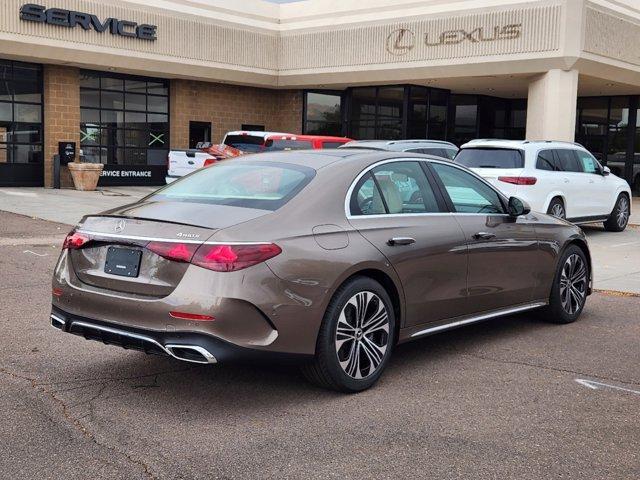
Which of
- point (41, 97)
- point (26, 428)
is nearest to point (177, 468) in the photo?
point (26, 428)

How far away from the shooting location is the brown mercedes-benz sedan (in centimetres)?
437

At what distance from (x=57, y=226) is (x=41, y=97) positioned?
11921 millimetres

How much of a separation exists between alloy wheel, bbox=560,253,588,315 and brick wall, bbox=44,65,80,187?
20.7 metres

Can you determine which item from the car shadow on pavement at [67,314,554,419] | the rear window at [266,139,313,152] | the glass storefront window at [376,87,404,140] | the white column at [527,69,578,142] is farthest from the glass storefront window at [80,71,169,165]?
the car shadow on pavement at [67,314,554,419]

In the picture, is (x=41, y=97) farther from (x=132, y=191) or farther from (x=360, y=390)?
(x=360, y=390)

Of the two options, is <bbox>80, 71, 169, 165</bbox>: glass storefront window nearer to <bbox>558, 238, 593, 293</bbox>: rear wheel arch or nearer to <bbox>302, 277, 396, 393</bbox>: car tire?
<bbox>558, 238, 593, 293</bbox>: rear wheel arch

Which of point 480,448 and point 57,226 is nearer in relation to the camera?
point 480,448

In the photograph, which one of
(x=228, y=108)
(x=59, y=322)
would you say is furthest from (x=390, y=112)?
(x=59, y=322)

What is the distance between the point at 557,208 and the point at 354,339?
10016 mm

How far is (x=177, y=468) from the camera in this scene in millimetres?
3721

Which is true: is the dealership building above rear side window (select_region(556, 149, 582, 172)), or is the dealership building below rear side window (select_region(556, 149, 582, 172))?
above

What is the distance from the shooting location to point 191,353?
4.35 metres

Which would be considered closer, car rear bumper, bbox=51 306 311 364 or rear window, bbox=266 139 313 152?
car rear bumper, bbox=51 306 311 364

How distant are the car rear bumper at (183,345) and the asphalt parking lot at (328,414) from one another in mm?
202
